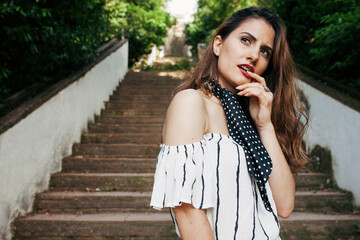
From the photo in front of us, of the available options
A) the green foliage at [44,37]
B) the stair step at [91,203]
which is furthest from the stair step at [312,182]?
the green foliage at [44,37]

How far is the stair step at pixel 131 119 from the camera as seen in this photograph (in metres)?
6.27

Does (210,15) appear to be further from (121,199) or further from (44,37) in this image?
(121,199)

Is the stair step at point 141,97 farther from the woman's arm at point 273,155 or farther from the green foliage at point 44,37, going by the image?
the woman's arm at point 273,155

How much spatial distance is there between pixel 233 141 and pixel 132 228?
2.60 metres

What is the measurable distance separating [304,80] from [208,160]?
4.72 metres

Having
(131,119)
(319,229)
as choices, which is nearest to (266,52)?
(319,229)

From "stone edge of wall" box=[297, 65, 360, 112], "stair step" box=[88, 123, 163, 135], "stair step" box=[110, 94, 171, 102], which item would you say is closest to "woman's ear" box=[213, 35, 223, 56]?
"stone edge of wall" box=[297, 65, 360, 112]

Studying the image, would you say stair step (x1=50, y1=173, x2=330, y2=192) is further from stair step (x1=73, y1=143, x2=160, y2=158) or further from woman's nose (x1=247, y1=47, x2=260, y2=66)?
woman's nose (x1=247, y1=47, x2=260, y2=66)

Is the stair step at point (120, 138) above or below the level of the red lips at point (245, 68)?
below

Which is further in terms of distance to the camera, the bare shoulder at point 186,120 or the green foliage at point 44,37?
the green foliage at point 44,37

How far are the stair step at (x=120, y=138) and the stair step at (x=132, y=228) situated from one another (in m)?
2.07

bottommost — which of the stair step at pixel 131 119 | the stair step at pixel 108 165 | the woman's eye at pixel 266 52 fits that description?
the stair step at pixel 108 165

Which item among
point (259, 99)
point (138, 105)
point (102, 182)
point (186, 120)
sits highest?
point (138, 105)

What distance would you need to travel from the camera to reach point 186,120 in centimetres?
107
